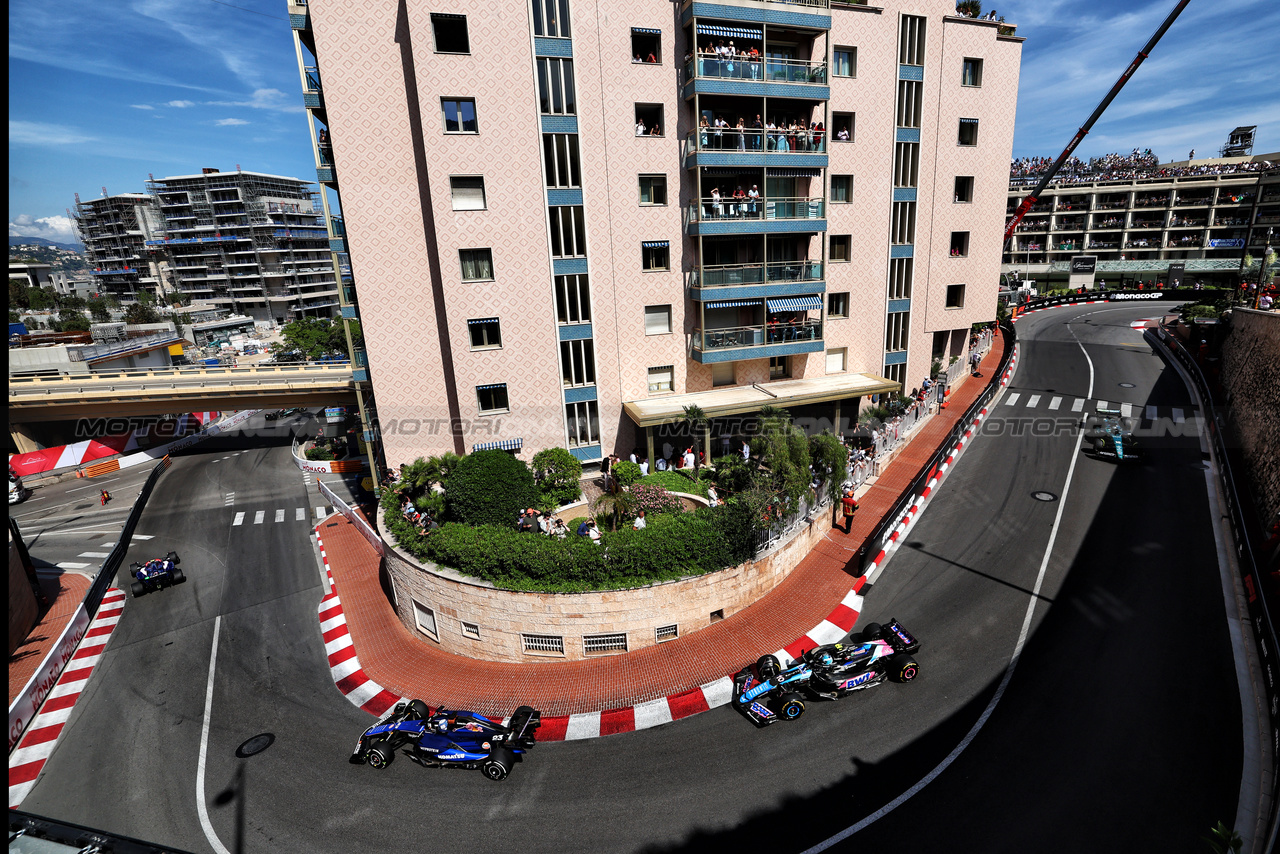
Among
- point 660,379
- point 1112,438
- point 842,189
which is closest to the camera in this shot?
point 1112,438

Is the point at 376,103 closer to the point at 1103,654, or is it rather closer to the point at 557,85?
the point at 557,85

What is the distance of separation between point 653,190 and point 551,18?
7537 mm

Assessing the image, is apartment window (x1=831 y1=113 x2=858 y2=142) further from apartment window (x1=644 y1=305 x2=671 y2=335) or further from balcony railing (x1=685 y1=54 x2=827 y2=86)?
apartment window (x1=644 y1=305 x2=671 y2=335)

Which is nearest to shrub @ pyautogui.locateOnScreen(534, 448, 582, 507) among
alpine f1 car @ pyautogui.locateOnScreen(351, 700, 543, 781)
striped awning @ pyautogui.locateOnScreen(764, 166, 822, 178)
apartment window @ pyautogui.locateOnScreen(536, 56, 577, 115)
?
alpine f1 car @ pyautogui.locateOnScreen(351, 700, 543, 781)

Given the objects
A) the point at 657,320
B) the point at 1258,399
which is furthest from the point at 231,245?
the point at 1258,399

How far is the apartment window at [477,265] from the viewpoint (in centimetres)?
2509

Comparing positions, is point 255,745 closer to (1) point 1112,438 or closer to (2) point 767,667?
(2) point 767,667

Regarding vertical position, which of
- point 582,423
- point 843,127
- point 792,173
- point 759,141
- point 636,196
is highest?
point 843,127

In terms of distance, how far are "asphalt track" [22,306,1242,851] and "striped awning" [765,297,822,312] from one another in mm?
11495

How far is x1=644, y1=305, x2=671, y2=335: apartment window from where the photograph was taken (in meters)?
28.4

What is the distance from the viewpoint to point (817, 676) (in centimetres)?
1627

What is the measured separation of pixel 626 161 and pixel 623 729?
2180 centimetres

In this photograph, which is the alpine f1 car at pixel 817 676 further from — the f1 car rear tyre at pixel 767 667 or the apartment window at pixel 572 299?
the apartment window at pixel 572 299

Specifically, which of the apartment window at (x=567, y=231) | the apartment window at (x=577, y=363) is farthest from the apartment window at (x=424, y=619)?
the apartment window at (x=567, y=231)
